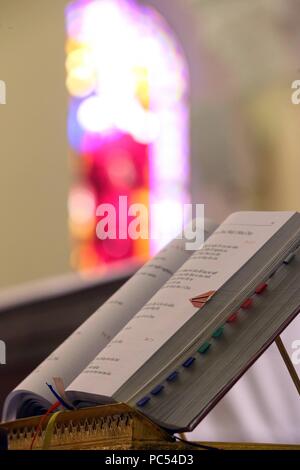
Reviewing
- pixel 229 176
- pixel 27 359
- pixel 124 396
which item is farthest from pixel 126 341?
pixel 229 176

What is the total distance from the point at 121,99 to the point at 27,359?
2884 mm

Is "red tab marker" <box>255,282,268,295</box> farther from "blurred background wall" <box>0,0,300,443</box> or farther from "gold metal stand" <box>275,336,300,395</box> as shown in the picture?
"blurred background wall" <box>0,0,300,443</box>

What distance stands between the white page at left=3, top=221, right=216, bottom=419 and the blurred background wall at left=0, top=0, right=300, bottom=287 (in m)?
3.92

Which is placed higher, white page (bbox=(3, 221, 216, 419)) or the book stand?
white page (bbox=(3, 221, 216, 419))

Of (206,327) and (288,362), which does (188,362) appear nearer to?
(206,327)

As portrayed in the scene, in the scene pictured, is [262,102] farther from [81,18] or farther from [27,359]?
[27,359]

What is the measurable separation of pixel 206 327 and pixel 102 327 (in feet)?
0.83

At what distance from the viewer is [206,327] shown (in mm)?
954

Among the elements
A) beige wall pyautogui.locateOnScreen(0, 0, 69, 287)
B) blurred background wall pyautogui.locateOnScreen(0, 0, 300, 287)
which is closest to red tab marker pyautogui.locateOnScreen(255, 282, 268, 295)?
blurred background wall pyautogui.locateOnScreen(0, 0, 300, 287)

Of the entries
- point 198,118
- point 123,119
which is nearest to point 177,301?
point 198,118

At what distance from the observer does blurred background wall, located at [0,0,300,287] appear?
5.23 metres

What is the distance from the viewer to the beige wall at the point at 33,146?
5320 millimetres

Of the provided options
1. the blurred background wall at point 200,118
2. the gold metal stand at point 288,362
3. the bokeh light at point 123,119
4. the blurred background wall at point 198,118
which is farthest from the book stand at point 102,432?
the bokeh light at point 123,119

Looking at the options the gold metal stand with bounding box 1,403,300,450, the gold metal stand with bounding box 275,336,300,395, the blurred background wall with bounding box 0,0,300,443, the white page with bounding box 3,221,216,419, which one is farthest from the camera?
the blurred background wall with bounding box 0,0,300,443
